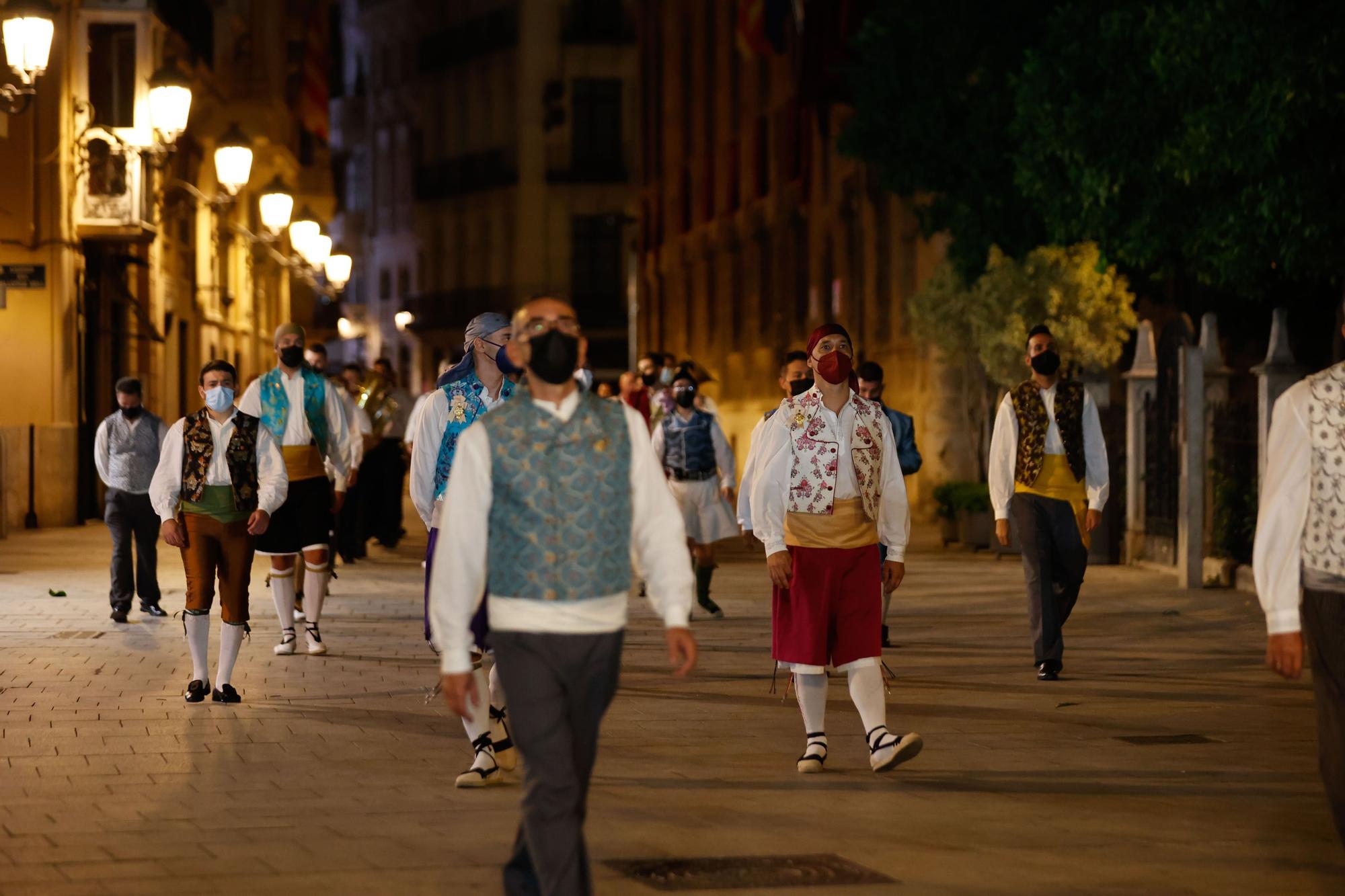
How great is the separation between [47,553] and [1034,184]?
10615 mm

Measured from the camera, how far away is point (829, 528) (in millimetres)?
9391

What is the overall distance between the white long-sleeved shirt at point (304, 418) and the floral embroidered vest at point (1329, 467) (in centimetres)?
872

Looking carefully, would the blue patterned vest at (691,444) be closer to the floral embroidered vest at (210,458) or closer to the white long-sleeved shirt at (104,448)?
the white long-sleeved shirt at (104,448)

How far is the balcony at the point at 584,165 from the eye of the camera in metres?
76.2

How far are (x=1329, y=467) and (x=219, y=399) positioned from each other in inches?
264

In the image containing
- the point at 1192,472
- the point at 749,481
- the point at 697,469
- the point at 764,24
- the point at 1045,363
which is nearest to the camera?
the point at 749,481

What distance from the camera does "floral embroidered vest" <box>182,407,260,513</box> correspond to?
1158 centimetres

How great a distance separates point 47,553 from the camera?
23.1m

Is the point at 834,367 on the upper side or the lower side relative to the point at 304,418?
upper

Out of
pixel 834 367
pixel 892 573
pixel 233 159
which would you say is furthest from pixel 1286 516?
pixel 233 159

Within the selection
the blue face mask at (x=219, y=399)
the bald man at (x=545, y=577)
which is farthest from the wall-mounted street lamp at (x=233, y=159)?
the bald man at (x=545, y=577)

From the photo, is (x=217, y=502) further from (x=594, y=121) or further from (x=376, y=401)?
(x=594, y=121)

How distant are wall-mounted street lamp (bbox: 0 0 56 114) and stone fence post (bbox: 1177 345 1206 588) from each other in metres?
10.0

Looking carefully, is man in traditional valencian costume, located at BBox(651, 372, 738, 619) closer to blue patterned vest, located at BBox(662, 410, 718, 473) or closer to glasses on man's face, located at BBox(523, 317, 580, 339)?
blue patterned vest, located at BBox(662, 410, 718, 473)
